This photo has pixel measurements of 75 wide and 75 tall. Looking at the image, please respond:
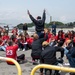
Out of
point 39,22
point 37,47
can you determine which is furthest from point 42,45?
point 39,22

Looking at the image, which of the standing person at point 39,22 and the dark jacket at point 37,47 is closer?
the dark jacket at point 37,47

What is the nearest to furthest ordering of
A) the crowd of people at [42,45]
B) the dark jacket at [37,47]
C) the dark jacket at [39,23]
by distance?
1. the crowd of people at [42,45]
2. the dark jacket at [37,47]
3. the dark jacket at [39,23]

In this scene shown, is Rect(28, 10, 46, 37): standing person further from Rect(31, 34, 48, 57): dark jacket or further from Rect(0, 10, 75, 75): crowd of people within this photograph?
Rect(31, 34, 48, 57): dark jacket

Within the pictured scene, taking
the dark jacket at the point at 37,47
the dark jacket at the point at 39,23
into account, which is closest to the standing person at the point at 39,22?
the dark jacket at the point at 39,23

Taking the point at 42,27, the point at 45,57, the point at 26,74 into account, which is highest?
the point at 42,27

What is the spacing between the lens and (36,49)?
11000 millimetres

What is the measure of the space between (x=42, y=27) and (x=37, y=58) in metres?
4.07

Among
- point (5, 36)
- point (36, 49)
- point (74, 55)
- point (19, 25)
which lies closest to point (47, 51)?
point (74, 55)

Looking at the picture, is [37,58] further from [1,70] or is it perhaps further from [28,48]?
[28,48]

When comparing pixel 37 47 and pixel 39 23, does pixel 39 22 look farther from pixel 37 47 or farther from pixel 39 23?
pixel 37 47

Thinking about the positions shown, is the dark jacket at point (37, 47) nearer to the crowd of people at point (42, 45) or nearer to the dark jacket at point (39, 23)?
the crowd of people at point (42, 45)

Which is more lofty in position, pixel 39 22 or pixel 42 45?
pixel 39 22

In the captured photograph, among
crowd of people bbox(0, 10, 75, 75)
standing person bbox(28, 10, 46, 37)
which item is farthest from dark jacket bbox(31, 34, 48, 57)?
standing person bbox(28, 10, 46, 37)

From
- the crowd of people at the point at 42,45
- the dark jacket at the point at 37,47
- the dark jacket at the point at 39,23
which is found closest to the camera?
the crowd of people at the point at 42,45
